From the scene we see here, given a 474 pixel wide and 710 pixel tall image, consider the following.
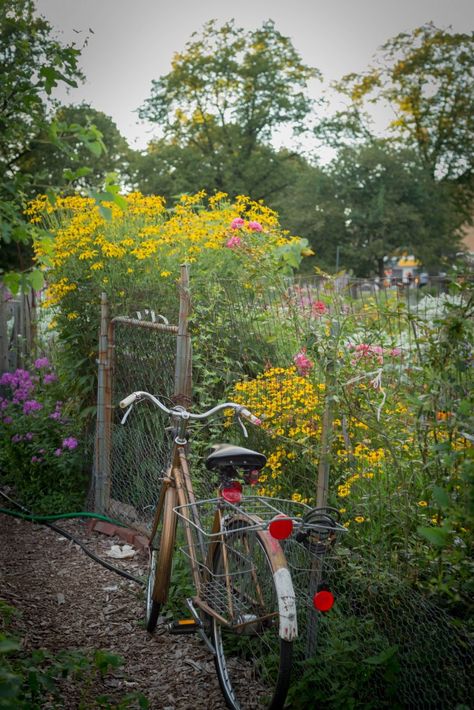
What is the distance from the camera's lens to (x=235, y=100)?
3712 centimetres

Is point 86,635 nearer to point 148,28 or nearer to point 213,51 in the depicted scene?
point 148,28

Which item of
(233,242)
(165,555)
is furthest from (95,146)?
(233,242)

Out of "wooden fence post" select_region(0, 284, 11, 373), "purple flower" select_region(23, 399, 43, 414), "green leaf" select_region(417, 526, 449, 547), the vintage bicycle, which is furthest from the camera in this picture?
"wooden fence post" select_region(0, 284, 11, 373)

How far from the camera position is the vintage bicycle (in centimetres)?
268

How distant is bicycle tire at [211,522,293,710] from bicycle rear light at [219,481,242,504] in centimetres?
11

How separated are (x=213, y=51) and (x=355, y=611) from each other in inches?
1509

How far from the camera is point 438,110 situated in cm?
3378

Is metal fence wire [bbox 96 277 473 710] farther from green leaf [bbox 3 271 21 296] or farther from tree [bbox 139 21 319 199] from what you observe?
tree [bbox 139 21 319 199]

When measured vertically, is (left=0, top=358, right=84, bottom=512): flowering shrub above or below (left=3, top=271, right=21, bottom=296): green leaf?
Answer: below

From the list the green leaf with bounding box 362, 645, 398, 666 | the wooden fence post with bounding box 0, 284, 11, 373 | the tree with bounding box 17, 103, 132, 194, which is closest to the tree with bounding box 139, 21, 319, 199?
the tree with bounding box 17, 103, 132, 194

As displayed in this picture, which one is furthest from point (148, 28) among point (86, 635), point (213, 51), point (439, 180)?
point (213, 51)

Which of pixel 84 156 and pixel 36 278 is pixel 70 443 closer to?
pixel 36 278

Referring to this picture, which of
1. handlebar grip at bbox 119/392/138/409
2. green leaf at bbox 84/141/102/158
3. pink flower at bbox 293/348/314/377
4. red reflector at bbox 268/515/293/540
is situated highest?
green leaf at bbox 84/141/102/158

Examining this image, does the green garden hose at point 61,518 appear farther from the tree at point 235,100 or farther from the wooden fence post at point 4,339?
the tree at point 235,100
